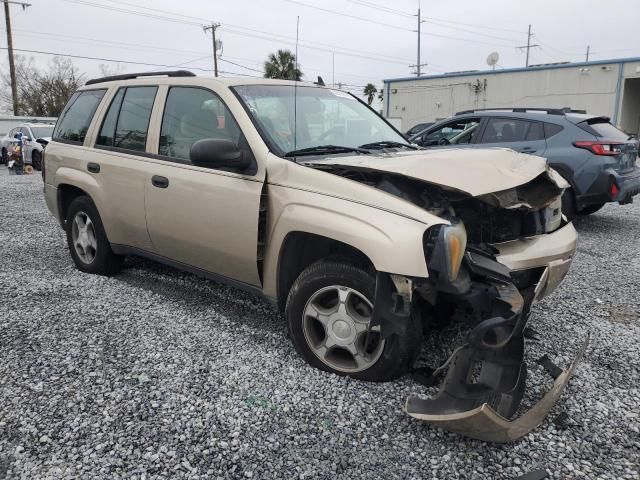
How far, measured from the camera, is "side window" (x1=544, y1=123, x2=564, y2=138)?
273 inches

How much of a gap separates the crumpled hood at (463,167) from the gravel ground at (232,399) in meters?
1.18

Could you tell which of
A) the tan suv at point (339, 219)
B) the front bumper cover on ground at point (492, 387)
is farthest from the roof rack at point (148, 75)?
the front bumper cover on ground at point (492, 387)

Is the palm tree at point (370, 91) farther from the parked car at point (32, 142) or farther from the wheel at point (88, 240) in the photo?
the wheel at point (88, 240)

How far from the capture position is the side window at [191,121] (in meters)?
3.57

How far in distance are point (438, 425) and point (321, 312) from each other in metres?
0.95

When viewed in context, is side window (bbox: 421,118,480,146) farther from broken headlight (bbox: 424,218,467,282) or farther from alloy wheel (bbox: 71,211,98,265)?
broken headlight (bbox: 424,218,467,282)

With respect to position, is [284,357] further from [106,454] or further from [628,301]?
[628,301]

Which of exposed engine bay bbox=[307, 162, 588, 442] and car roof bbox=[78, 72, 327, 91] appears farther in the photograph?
car roof bbox=[78, 72, 327, 91]

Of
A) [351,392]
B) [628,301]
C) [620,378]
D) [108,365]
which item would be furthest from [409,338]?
[628,301]

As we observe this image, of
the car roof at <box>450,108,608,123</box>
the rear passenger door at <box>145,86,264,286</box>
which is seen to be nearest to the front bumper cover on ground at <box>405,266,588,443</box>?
the rear passenger door at <box>145,86,264,286</box>

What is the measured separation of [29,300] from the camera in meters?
4.30

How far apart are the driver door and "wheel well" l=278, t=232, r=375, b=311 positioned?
4.56m

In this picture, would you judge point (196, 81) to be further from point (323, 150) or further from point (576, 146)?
A: point (576, 146)

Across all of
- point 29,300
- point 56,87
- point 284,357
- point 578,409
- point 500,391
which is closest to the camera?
point 500,391
